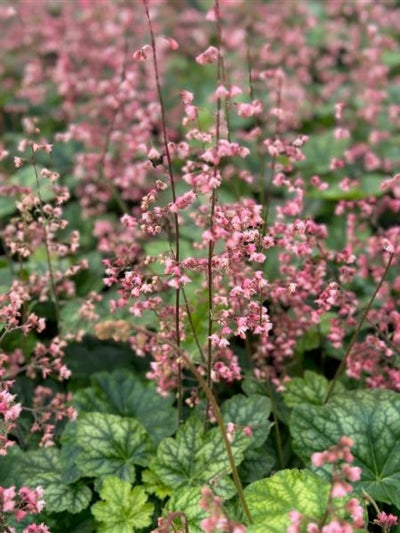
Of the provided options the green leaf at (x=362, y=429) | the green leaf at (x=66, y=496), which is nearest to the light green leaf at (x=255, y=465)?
the green leaf at (x=362, y=429)

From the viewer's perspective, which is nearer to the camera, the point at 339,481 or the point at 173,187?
the point at 339,481

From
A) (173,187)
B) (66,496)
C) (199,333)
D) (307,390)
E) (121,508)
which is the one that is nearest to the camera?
(173,187)

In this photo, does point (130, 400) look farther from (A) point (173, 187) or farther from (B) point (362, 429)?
(A) point (173, 187)

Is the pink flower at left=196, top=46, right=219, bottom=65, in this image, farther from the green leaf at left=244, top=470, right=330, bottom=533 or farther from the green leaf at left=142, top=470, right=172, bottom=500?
the green leaf at left=142, top=470, right=172, bottom=500

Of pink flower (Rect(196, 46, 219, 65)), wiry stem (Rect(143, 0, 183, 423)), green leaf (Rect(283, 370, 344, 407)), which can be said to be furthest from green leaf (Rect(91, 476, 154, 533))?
pink flower (Rect(196, 46, 219, 65))

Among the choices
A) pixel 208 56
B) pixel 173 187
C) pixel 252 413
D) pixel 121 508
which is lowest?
pixel 121 508

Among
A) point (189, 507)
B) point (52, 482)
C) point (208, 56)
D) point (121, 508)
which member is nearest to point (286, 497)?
point (189, 507)
